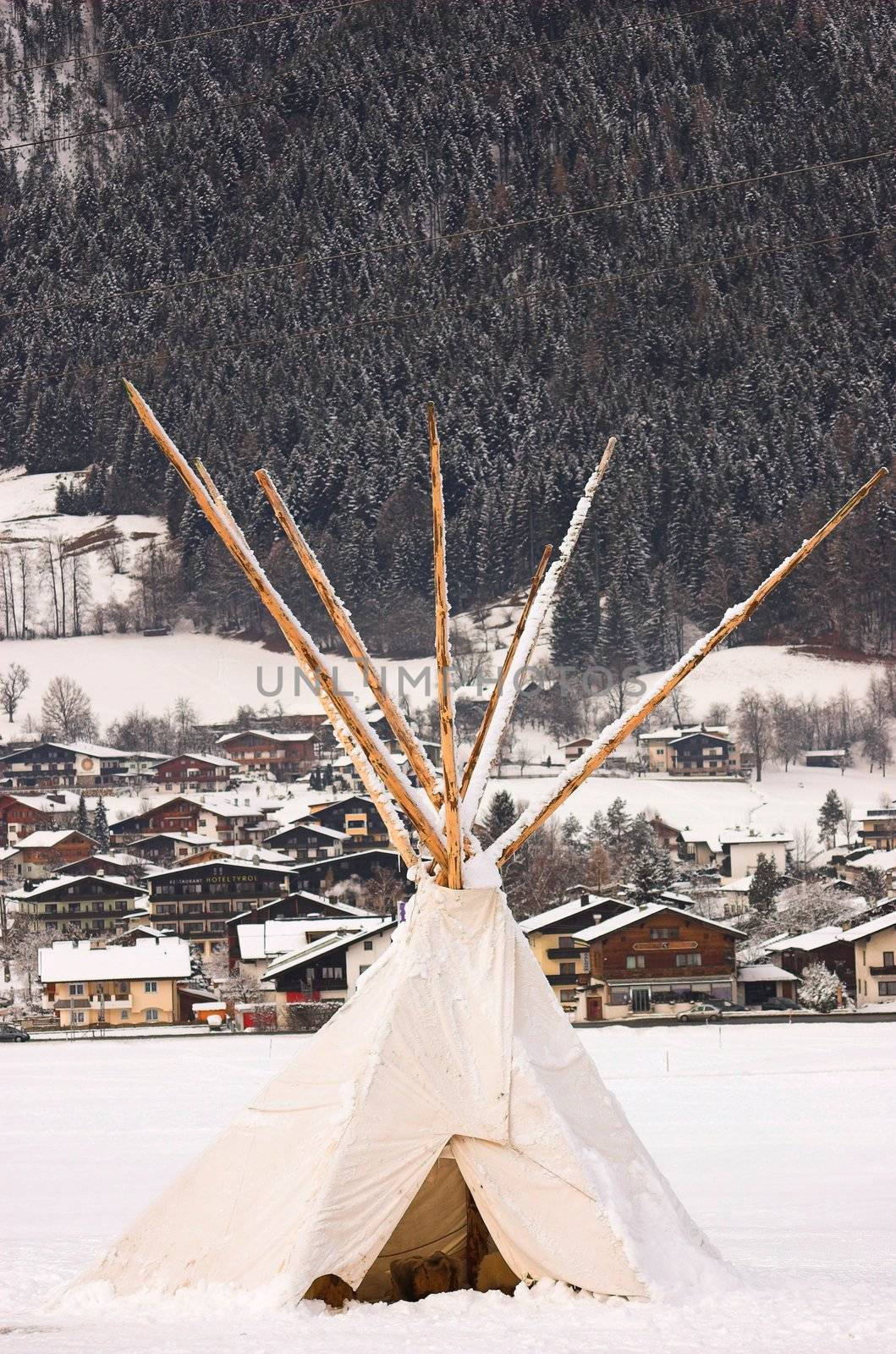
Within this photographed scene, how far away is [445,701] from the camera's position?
24.3ft

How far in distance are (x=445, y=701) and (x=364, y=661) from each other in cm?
51

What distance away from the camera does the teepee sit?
6.80 metres

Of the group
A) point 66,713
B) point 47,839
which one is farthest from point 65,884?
point 66,713

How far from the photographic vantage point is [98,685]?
4473 inches

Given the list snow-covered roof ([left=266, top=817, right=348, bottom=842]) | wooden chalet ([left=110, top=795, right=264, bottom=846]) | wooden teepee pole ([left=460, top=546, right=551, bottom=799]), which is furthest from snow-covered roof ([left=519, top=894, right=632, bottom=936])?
wooden chalet ([left=110, top=795, right=264, bottom=846])

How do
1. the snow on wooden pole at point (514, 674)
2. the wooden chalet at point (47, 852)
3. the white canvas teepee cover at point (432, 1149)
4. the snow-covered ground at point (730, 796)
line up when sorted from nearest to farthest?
the white canvas teepee cover at point (432, 1149)
the snow on wooden pole at point (514, 674)
the wooden chalet at point (47, 852)
the snow-covered ground at point (730, 796)

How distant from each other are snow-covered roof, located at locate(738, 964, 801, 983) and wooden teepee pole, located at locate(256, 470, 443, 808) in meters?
29.9

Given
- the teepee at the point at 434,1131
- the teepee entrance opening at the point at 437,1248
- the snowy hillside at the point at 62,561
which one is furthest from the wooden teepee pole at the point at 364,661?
the snowy hillside at the point at 62,561

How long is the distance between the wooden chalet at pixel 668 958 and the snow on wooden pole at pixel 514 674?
28.7m

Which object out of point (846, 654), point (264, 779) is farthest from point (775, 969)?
point (846, 654)

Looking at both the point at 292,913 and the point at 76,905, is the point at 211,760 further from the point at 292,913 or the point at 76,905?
the point at 292,913

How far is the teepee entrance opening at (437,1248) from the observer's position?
24.1 feet

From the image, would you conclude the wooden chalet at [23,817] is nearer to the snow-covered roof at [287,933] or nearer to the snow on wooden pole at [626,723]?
the snow-covered roof at [287,933]

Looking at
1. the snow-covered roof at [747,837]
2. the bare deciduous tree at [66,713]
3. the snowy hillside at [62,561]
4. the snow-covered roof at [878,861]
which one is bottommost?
the snow-covered roof at [878,861]
